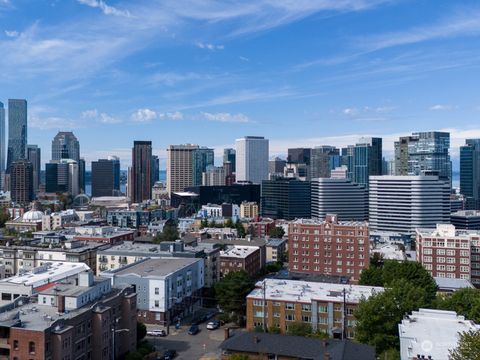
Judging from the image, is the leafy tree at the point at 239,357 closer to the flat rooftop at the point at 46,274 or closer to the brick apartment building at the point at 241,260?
the flat rooftop at the point at 46,274

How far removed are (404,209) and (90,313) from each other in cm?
8167

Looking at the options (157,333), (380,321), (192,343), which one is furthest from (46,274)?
(380,321)

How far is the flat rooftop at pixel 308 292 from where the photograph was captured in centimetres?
3738

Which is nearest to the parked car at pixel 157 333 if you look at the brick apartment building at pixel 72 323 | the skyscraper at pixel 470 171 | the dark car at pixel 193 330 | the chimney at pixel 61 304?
the dark car at pixel 193 330

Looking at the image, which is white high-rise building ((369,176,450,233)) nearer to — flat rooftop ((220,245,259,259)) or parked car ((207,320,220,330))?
flat rooftop ((220,245,259,259))

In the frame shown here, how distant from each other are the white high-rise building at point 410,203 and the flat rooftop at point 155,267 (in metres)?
62.1

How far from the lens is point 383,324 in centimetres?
3119

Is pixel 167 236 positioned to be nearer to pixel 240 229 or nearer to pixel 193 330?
pixel 240 229

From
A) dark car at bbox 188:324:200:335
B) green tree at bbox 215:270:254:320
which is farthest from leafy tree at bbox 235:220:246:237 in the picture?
dark car at bbox 188:324:200:335

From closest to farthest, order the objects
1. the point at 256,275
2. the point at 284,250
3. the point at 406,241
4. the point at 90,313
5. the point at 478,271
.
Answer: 1. the point at 90,313
2. the point at 478,271
3. the point at 256,275
4. the point at 284,250
5. the point at 406,241

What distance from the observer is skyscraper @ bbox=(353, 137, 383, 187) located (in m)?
182

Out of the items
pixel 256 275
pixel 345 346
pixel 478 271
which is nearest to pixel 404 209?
pixel 478 271

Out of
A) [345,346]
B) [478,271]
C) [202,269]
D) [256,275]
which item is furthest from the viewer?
[256,275]

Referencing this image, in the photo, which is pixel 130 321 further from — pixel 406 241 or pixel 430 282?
pixel 406 241
